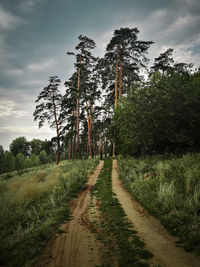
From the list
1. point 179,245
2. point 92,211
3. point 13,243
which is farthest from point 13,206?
point 179,245

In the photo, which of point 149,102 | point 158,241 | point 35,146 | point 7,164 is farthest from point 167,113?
point 35,146

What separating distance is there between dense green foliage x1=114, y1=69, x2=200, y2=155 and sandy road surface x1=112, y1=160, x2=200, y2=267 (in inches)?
344

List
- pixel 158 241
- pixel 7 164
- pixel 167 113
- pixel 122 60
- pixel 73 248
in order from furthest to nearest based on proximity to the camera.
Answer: pixel 7 164
pixel 122 60
pixel 167 113
pixel 158 241
pixel 73 248

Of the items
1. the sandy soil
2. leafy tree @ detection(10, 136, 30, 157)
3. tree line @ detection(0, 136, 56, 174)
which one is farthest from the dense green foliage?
leafy tree @ detection(10, 136, 30, 157)

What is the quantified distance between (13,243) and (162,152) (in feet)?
51.5

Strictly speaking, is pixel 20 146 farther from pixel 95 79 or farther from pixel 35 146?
pixel 95 79

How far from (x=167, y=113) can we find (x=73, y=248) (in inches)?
477

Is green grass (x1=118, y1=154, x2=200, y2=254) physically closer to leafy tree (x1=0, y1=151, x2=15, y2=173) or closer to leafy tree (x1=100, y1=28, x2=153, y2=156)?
leafy tree (x1=100, y1=28, x2=153, y2=156)

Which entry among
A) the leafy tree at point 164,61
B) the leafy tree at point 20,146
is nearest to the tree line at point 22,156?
the leafy tree at point 20,146

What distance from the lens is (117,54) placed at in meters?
24.4

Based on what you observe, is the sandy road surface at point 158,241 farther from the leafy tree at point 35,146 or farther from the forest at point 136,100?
the leafy tree at point 35,146

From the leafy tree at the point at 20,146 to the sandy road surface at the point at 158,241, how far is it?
281 ft

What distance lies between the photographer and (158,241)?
3.89 meters

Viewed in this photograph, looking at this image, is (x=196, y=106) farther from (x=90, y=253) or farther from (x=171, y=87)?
(x=90, y=253)
